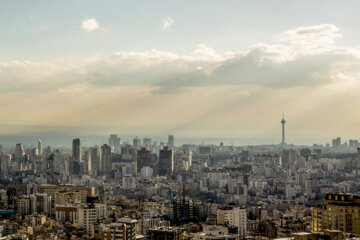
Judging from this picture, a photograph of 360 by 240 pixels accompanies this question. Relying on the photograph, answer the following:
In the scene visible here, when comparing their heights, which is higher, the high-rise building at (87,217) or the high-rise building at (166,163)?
the high-rise building at (166,163)

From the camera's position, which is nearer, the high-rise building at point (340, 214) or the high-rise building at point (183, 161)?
the high-rise building at point (340, 214)

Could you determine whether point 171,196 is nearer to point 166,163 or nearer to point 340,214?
point 166,163

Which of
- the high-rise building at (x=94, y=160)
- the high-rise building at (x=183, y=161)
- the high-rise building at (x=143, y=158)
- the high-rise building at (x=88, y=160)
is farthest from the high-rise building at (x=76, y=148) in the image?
the high-rise building at (x=183, y=161)

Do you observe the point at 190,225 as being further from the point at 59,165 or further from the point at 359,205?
the point at 59,165

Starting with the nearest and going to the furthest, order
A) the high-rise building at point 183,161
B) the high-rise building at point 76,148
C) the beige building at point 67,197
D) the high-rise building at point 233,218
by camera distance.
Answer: the high-rise building at point 233,218 < the beige building at point 67,197 < the high-rise building at point 183,161 < the high-rise building at point 76,148

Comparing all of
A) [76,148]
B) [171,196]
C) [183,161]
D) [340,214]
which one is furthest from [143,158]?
[340,214]

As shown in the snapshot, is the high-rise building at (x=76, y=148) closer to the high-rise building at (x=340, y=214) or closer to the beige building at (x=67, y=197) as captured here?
the beige building at (x=67, y=197)
